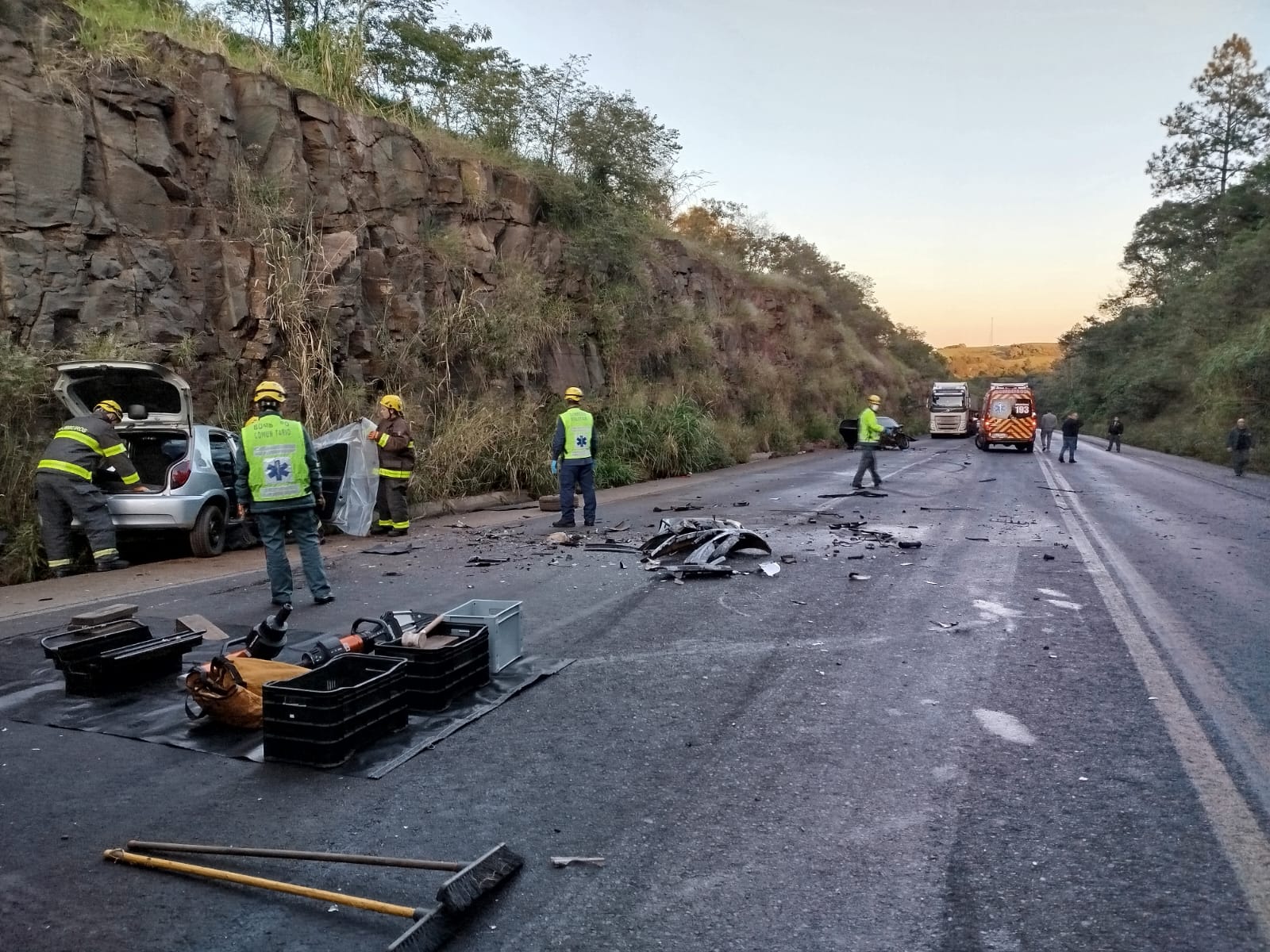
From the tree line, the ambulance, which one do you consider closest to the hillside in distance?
the tree line

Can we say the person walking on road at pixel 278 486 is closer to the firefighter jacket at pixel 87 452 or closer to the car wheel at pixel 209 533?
the firefighter jacket at pixel 87 452

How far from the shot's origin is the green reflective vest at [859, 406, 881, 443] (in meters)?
17.6

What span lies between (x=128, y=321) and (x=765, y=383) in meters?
26.6

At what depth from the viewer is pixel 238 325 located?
14.5 meters

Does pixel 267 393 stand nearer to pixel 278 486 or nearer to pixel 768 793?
pixel 278 486

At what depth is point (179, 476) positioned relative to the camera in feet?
33.2

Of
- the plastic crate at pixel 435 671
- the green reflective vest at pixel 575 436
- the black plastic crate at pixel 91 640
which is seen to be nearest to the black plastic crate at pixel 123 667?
the black plastic crate at pixel 91 640

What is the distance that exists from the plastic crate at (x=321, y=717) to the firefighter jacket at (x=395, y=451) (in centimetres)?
857

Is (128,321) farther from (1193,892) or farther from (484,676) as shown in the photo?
(1193,892)

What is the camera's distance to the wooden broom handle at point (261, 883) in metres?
2.93

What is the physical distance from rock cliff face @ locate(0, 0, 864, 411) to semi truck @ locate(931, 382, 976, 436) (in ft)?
103

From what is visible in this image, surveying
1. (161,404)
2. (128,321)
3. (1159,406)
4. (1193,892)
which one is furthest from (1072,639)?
(1159,406)

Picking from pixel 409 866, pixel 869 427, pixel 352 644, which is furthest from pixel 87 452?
pixel 869 427

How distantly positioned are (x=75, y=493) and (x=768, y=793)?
338 inches
